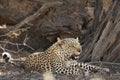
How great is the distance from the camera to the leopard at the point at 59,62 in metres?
7.72

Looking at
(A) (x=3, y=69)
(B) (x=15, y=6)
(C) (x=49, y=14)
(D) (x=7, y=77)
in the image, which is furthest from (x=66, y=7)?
(D) (x=7, y=77)

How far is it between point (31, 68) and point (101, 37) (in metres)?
1.65

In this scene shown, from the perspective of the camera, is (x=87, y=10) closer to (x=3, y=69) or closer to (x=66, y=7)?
(x=66, y=7)

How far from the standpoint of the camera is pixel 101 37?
28.8ft

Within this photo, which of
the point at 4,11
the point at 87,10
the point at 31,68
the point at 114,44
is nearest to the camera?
the point at 31,68

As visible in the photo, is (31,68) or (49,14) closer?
(31,68)

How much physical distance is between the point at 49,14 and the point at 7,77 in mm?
5161

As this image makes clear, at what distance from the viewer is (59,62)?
7.87 metres

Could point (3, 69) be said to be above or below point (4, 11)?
below

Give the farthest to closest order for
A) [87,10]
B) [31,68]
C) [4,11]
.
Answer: [4,11] → [87,10] → [31,68]

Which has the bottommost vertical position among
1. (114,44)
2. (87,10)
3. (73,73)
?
(73,73)

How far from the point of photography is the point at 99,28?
9.03 meters

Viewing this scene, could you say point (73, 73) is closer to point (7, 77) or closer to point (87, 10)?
point (7, 77)

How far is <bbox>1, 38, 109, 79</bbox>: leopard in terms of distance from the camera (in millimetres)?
7719
